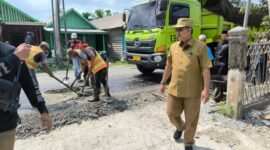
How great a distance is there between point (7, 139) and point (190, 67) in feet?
7.17

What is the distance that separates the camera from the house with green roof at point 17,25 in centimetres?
1714

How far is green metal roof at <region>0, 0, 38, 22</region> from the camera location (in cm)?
1759

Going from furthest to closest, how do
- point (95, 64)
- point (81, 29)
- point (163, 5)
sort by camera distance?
1. point (81, 29)
2. point (163, 5)
3. point (95, 64)

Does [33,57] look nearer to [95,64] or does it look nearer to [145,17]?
[95,64]

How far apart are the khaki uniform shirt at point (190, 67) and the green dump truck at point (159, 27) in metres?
4.45

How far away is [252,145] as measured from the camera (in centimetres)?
364

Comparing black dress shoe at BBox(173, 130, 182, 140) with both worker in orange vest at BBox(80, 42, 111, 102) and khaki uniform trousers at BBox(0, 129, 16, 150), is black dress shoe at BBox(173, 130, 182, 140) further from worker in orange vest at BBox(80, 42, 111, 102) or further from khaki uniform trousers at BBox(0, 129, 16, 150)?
worker in orange vest at BBox(80, 42, 111, 102)

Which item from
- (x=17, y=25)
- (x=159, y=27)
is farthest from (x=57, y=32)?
(x=159, y=27)

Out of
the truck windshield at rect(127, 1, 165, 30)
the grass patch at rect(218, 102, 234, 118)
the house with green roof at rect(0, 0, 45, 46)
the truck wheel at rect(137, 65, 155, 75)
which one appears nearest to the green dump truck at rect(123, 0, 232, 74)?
the truck windshield at rect(127, 1, 165, 30)

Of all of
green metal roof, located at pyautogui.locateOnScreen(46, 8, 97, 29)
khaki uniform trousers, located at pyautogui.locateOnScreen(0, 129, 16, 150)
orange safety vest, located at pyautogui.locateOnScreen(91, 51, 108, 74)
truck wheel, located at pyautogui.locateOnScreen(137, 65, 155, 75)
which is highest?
green metal roof, located at pyautogui.locateOnScreen(46, 8, 97, 29)

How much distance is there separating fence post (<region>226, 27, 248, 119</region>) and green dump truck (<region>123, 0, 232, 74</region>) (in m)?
3.43

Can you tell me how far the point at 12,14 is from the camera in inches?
724

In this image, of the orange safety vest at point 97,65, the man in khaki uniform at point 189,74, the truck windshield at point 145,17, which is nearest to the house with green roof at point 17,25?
the truck windshield at point 145,17

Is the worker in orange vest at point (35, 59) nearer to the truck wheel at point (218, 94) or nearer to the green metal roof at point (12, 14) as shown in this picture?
the truck wheel at point (218, 94)
